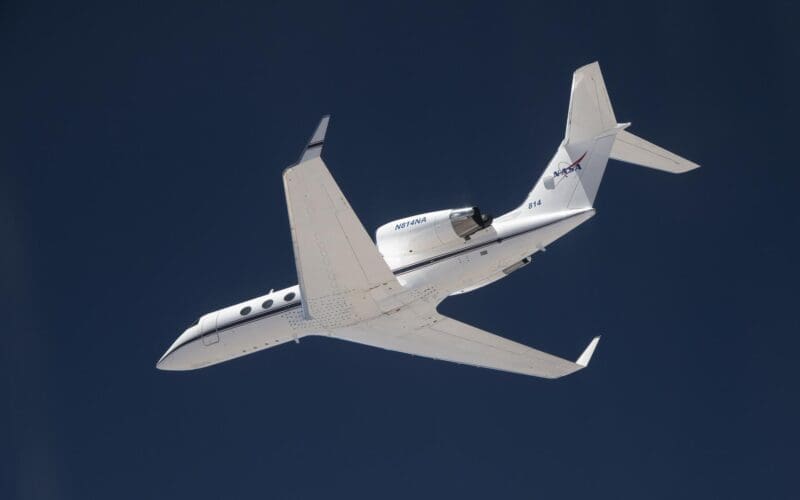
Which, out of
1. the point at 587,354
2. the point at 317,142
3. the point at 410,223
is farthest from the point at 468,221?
the point at 587,354

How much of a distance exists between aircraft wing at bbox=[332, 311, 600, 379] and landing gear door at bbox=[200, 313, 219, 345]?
10.1 feet

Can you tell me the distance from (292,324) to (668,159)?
32.6ft

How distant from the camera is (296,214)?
841 inches

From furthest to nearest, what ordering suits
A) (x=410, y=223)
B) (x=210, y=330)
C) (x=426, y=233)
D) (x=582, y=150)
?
(x=210, y=330), (x=410, y=223), (x=582, y=150), (x=426, y=233)

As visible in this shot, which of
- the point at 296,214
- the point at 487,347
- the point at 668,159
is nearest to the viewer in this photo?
the point at 296,214

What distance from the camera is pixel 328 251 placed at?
890 inches

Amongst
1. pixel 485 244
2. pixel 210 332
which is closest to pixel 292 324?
pixel 210 332

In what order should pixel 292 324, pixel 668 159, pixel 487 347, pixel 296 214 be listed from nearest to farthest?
pixel 296 214 → pixel 668 159 → pixel 292 324 → pixel 487 347

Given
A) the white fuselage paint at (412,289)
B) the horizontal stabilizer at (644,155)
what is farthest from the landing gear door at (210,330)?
the horizontal stabilizer at (644,155)

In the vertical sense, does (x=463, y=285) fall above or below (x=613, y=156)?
below

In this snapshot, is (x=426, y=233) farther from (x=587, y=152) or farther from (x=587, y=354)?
(x=587, y=354)

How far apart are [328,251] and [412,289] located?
Answer: 256 cm

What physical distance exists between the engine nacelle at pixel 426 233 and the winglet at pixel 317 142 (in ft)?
15.1

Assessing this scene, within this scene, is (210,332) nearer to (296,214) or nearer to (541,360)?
(296,214)
